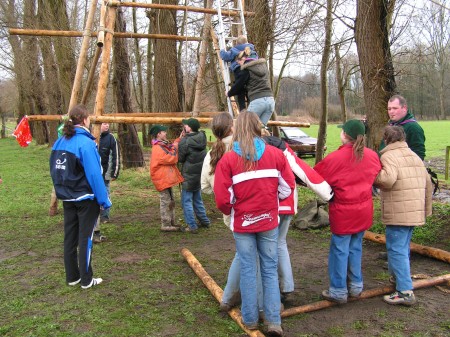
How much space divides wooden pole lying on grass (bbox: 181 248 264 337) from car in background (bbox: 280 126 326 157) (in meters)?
15.2

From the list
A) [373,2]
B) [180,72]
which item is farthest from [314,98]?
[373,2]

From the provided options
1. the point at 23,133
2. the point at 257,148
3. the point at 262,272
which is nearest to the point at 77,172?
the point at 257,148

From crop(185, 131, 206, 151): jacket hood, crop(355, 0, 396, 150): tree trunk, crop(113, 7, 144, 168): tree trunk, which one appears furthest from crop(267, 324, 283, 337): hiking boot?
crop(113, 7, 144, 168): tree trunk

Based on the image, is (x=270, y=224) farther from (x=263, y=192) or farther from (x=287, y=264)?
(x=287, y=264)

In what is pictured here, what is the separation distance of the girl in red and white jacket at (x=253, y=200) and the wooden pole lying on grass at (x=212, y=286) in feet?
0.31

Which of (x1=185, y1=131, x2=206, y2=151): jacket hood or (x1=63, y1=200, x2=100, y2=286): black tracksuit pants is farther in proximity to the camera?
(x1=185, y1=131, x2=206, y2=151): jacket hood

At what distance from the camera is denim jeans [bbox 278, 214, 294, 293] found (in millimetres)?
3936

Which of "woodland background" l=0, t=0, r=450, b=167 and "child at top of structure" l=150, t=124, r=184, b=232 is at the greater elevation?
"woodland background" l=0, t=0, r=450, b=167

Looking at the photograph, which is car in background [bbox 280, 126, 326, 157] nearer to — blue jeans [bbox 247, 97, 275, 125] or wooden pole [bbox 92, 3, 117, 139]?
wooden pole [bbox 92, 3, 117, 139]

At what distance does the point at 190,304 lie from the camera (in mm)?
4188

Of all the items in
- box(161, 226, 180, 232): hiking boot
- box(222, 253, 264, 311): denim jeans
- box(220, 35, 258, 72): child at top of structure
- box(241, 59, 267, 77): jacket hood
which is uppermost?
box(220, 35, 258, 72): child at top of structure

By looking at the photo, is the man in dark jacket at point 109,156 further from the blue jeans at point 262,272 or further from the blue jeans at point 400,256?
the blue jeans at point 400,256

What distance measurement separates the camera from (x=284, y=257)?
4000 millimetres

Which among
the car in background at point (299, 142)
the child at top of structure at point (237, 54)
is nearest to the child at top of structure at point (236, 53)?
the child at top of structure at point (237, 54)
